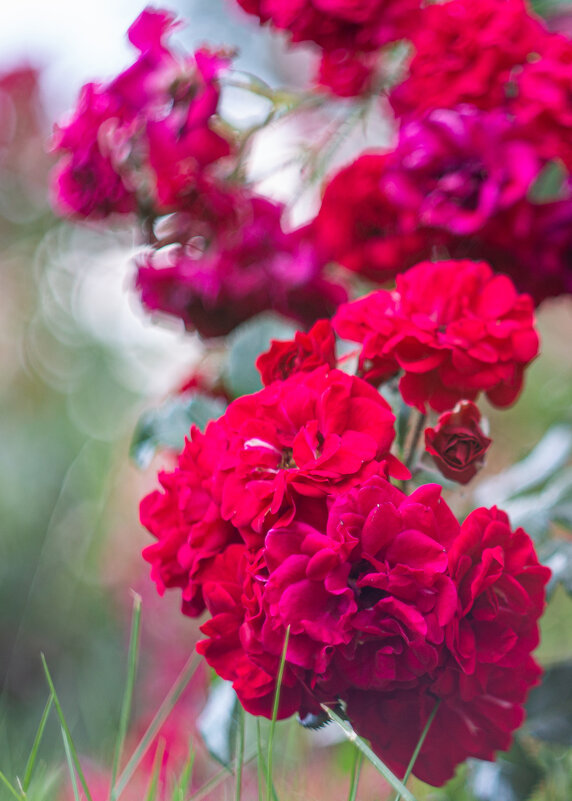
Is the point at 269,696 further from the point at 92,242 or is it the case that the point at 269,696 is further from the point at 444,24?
the point at 92,242

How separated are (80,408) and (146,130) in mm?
1148

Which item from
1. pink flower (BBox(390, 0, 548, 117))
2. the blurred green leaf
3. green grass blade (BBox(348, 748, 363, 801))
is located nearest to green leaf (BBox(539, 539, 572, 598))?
the blurred green leaf

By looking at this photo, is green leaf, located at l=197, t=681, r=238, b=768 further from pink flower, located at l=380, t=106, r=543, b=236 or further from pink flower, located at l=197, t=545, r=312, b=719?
pink flower, located at l=380, t=106, r=543, b=236

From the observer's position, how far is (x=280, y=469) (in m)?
0.30

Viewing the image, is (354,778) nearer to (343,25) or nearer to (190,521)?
(190,521)

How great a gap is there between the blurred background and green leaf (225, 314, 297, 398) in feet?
0.43

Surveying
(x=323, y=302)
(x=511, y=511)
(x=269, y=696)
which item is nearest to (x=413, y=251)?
(x=323, y=302)

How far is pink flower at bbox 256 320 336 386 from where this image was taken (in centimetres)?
34

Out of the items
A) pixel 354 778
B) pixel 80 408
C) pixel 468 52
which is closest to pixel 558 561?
pixel 354 778

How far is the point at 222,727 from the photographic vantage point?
0.41 m

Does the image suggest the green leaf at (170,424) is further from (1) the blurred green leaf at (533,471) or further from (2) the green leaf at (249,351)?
(1) the blurred green leaf at (533,471)

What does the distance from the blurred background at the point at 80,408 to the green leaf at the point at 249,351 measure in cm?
13

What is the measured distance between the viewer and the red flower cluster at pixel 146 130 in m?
0.46

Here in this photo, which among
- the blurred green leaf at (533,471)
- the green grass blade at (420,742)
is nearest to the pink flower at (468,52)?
the blurred green leaf at (533,471)
